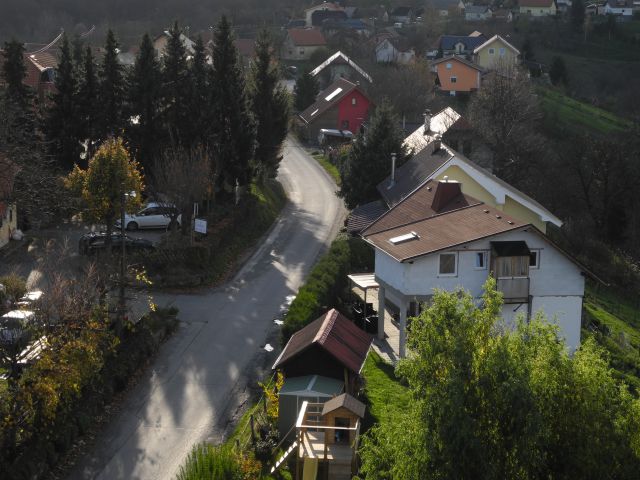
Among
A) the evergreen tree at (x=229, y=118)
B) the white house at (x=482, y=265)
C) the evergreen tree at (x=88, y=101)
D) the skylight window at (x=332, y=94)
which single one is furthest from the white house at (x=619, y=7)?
the white house at (x=482, y=265)

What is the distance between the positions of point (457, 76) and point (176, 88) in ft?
146

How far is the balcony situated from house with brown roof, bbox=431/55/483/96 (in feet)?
179

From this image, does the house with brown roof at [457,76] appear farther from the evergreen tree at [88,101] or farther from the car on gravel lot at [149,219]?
the car on gravel lot at [149,219]

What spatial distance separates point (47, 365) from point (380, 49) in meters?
78.0

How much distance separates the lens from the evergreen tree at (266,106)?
44.7m

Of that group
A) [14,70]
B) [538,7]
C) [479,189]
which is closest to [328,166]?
[14,70]

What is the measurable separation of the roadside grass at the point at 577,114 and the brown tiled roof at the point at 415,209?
43.3 metres

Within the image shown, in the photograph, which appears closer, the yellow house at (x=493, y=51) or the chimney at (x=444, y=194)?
the chimney at (x=444, y=194)

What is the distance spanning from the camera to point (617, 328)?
36812 millimetres

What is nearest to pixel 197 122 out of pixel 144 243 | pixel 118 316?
pixel 144 243

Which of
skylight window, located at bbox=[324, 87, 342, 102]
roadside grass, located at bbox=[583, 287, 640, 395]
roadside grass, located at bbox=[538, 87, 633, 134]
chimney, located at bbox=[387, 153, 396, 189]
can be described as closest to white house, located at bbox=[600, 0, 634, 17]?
roadside grass, located at bbox=[538, 87, 633, 134]

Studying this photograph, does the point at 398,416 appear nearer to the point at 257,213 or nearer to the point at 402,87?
the point at 257,213

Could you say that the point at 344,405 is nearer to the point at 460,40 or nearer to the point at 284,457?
the point at 284,457

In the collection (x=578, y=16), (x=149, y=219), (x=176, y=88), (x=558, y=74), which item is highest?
(x=578, y=16)
